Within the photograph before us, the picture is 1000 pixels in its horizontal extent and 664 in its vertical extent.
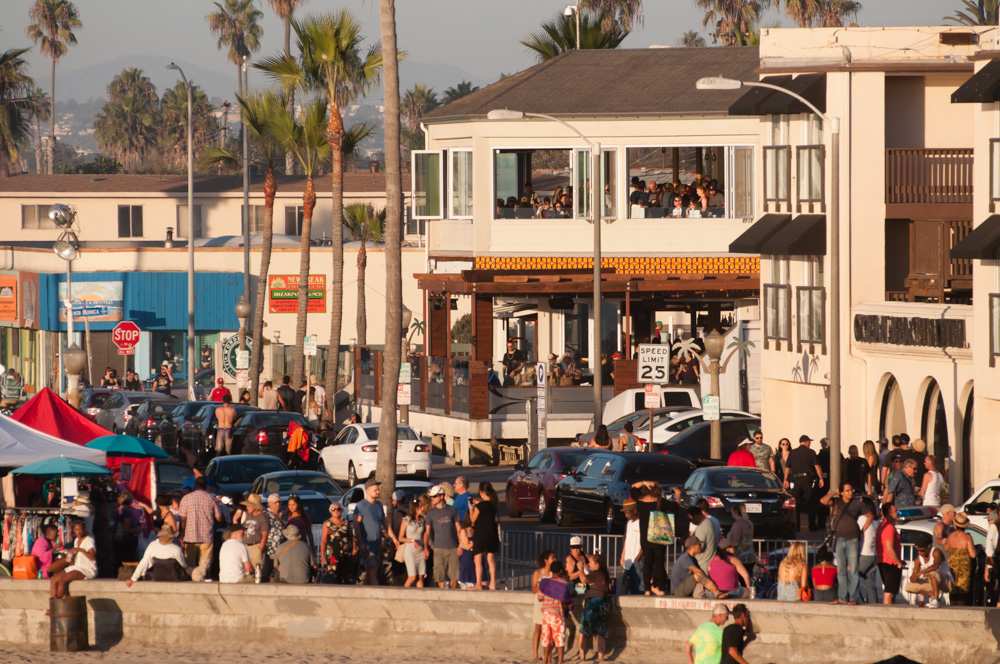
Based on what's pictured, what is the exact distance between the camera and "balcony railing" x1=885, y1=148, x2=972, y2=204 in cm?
4041

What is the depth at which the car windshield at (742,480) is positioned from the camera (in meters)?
30.9

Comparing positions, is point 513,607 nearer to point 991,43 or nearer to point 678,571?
point 678,571

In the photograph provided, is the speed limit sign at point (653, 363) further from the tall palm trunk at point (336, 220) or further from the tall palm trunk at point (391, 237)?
the tall palm trunk at point (336, 220)

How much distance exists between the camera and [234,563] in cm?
2477

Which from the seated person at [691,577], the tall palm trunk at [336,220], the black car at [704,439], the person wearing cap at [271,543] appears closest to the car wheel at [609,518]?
the black car at [704,439]

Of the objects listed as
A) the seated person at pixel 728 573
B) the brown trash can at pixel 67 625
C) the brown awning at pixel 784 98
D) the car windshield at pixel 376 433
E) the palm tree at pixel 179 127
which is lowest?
the brown trash can at pixel 67 625

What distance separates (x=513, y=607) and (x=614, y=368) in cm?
2446

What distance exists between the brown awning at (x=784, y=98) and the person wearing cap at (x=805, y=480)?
954cm

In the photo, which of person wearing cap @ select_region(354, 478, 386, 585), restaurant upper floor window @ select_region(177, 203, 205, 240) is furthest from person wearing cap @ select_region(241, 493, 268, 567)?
restaurant upper floor window @ select_region(177, 203, 205, 240)

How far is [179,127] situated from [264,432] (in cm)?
11716

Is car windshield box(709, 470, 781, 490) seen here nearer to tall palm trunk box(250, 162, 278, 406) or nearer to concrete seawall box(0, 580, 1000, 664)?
concrete seawall box(0, 580, 1000, 664)

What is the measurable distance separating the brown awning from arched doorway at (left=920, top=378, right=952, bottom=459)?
672 centimetres

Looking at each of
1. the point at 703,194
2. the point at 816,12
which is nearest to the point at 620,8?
the point at 816,12

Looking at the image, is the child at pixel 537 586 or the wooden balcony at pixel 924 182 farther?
the wooden balcony at pixel 924 182
